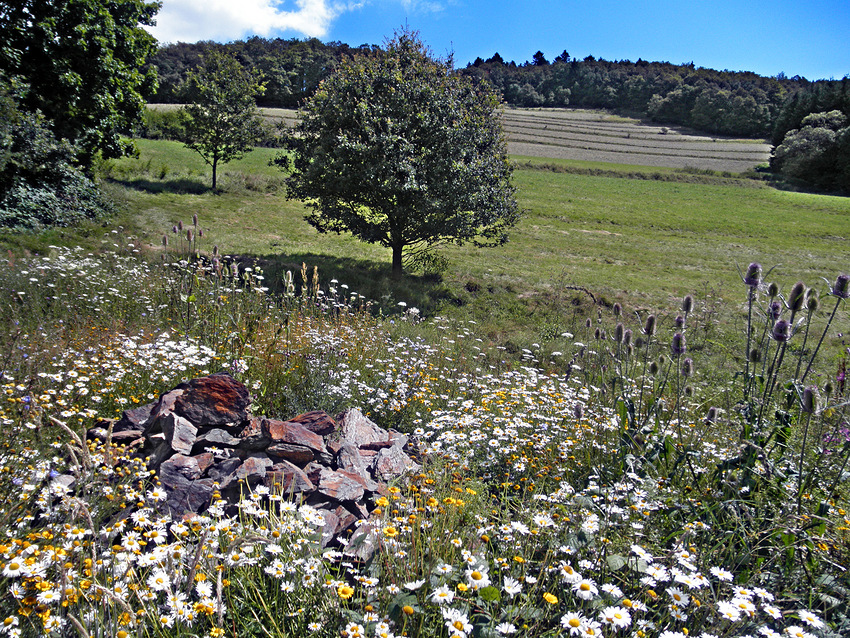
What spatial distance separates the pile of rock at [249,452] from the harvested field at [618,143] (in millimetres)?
49805

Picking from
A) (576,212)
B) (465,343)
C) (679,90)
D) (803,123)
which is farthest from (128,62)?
(679,90)

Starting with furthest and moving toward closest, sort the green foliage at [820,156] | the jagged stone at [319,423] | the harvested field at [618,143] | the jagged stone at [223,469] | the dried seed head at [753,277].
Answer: the harvested field at [618,143] < the green foliage at [820,156] < the jagged stone at [319,423] < the dried seed head at [753,277] < the jagged stone at [223,469]

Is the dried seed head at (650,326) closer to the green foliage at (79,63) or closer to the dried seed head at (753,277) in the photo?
the dried seed head at (753,277)

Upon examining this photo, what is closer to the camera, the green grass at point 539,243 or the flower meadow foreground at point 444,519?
the flower meadow foreground at point 444,519

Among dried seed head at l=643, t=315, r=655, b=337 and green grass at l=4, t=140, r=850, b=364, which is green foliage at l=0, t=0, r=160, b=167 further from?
dried seed head at l=643, t=315, r=655, b=337

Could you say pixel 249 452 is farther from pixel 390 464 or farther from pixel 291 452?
pixel 390 464

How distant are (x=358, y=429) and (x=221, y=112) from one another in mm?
27241

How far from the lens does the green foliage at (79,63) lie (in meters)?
16.7

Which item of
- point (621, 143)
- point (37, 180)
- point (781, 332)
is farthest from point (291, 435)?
point (621, 143)

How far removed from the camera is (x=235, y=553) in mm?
2320

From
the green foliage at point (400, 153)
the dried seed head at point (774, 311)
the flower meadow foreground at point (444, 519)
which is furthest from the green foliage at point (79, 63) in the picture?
the dried seed head at point (774, 311)

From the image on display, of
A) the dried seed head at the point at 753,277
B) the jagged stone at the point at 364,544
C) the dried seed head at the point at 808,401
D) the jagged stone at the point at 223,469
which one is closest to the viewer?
the jagged stone at the point at 364,544

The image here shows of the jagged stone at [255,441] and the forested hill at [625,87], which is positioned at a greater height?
the forested hill at [625,87]

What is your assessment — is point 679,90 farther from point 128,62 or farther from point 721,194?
point 128,62
